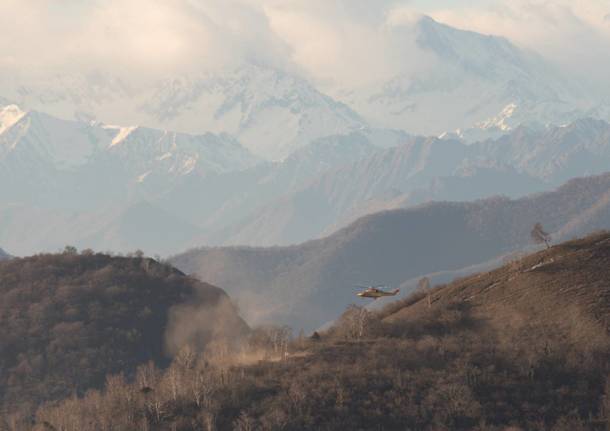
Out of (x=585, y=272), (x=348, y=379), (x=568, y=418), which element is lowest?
(x=568, y=418)

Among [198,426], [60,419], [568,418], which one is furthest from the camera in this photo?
[60,419]

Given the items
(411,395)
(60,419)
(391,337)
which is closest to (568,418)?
(411,395)

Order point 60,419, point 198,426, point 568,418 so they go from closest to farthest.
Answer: point 568,418 → point 198,426 → point 60,419

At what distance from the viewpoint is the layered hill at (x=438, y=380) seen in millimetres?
156375

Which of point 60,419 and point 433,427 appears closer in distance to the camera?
point 433,427

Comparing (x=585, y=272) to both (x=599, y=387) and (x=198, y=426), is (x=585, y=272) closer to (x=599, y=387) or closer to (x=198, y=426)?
(x=599, y=387)

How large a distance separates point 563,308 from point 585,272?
1386cm

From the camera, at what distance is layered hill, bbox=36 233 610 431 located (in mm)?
156375

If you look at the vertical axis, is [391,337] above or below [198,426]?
above

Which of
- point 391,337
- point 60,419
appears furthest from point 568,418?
point 60,419

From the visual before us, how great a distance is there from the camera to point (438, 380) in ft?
545

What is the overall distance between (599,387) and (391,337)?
4842 cm

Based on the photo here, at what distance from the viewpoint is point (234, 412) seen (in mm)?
165375

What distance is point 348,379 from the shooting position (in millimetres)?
170750
